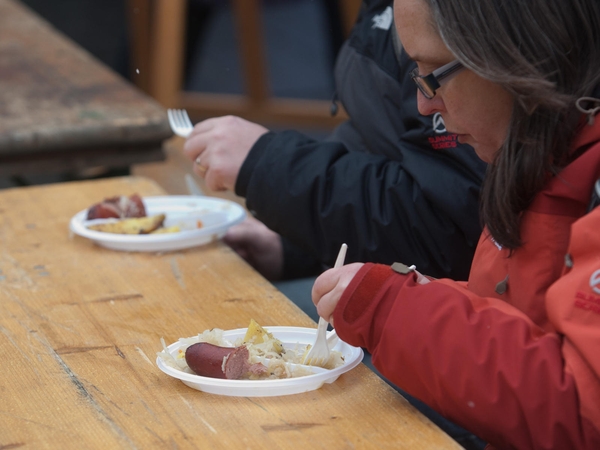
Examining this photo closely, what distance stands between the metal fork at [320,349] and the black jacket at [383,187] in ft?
1.18

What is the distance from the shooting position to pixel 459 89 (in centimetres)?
97

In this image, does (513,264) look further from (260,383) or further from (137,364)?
(137,364)

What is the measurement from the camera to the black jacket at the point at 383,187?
1341 millimetres

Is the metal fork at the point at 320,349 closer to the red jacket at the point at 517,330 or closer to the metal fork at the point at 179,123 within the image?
the red jacket at the point at 517,330

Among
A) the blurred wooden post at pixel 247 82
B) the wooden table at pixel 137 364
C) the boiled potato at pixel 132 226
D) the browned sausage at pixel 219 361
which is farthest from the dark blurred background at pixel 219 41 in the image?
the browned sausage at pixel 219 361

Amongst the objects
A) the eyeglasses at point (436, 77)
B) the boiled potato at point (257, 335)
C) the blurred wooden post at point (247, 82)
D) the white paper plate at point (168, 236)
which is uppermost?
the eyeglasses at point (436, 77)

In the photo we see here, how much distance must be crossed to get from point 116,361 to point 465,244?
0.59 m

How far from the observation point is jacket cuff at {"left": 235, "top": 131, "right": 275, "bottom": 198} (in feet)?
4.73

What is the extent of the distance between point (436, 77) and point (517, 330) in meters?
0.30

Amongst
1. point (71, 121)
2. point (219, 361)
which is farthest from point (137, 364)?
point (71, 121)

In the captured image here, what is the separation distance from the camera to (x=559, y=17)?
886 millimetres

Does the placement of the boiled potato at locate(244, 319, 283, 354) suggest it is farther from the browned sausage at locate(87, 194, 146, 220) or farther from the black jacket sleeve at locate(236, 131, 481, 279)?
the browned sausage at locate(87, 194, 146, 220)

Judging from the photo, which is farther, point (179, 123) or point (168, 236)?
point (179, 123)

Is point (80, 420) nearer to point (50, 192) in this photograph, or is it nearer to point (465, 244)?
point (465, 244)
